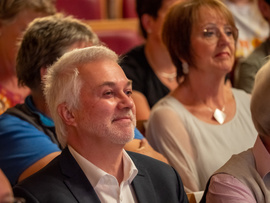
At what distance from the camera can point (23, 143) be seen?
1659 mm

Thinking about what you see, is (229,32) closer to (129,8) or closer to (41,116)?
(41,116)

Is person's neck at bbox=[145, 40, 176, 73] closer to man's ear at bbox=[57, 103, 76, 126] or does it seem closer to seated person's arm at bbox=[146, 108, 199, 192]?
seated person's arm at bbox=[146, 108, 199, 192]

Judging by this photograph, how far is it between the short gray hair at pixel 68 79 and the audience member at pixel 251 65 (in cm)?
113

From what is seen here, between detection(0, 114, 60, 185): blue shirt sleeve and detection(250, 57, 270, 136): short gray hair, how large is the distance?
24.4 inches

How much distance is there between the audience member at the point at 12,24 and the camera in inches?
87.2

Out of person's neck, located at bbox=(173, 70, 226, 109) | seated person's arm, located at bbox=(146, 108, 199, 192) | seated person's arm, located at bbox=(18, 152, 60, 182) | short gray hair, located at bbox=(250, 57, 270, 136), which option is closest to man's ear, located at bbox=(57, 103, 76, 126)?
seated person's arm, located at bbox=(18, 152, 60, 182)

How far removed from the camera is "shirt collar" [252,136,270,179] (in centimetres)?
138

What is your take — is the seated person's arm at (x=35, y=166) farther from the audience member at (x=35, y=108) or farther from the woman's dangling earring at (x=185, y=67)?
the woman's dangling earring at (x=185, y=67)

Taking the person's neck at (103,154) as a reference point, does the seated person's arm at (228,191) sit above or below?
below

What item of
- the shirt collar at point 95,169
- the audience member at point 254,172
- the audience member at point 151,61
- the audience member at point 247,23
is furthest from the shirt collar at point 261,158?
the audience member at point 247,23

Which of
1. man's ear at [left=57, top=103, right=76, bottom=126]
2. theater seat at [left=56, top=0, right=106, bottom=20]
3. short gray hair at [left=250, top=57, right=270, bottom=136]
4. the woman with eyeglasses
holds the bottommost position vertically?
theater seat at [left=56, top=0, right=106, bottom=20]

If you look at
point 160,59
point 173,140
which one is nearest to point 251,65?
point 160,59

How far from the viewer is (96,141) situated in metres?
1.37

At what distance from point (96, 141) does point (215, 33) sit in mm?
845
